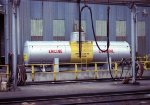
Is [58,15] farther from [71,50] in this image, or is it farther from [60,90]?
[60,90]

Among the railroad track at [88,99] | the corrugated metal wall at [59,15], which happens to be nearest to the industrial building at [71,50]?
the corrugated metal wall at [59,15]

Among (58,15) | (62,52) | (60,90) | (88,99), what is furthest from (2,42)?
(88,99)

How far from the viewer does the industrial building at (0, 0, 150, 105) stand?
20.5 metres

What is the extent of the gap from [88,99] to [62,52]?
13612mm

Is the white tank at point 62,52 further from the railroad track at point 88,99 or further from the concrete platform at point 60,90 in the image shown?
the railroad track at point 88,99

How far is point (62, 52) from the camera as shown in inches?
1171

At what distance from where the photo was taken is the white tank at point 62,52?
29.2 m

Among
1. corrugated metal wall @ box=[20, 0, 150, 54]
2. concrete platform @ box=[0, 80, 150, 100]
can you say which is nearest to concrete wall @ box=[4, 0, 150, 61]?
corrugated metal wall @ box=[20, 0, 150, 54]

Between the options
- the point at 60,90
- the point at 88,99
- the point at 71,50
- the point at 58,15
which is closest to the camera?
the point at 88,99

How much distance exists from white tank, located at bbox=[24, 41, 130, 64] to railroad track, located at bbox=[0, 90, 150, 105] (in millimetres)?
12191

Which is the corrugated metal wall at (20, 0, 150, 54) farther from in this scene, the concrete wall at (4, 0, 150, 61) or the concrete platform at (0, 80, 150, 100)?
the concrete platform at (0, 80, 150, 100)

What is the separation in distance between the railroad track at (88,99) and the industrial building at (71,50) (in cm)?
14

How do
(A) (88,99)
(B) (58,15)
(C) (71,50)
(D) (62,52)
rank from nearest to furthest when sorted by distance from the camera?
(A) (88,99) → (D) (62,52) → (C) (71,50) → (B) (58,15)

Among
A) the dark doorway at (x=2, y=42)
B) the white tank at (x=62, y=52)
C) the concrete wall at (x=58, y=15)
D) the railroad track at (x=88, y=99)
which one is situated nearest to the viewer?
the railroad track at (x=88, y=99)
